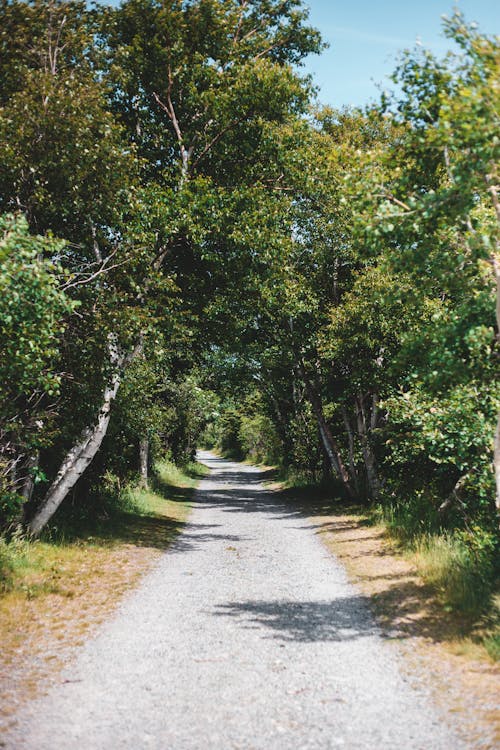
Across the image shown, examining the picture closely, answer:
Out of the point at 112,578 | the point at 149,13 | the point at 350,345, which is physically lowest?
the point at 112,578

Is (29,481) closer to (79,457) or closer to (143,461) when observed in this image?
(79,457)

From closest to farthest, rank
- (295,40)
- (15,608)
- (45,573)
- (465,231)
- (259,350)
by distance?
(465,231), (15,608), (45,573), (295,40), (259,350)

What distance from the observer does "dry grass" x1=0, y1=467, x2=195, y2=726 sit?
19.4ft

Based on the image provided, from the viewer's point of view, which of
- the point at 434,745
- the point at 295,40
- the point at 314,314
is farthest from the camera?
the point at 314,314

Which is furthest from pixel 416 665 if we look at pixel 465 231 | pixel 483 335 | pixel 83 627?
pixel 465 231

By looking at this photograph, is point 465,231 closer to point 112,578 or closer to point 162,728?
point 162,728

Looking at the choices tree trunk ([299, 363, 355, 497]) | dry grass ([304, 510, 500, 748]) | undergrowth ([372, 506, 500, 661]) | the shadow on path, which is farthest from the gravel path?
tree trunk ([299, 363, 355, 497])

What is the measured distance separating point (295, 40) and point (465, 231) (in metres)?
12.0

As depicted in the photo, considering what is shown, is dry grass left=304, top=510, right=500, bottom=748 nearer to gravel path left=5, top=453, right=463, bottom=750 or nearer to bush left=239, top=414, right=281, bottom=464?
gravel path left=5, top=453, right=463, bottom=750

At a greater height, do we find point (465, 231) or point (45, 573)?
point (465, 231)

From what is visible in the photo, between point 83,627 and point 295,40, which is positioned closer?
point 83,627

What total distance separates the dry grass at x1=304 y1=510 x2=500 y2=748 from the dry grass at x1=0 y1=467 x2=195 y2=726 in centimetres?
395

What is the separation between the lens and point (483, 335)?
660 centimetres

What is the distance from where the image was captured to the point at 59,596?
8680 mm
